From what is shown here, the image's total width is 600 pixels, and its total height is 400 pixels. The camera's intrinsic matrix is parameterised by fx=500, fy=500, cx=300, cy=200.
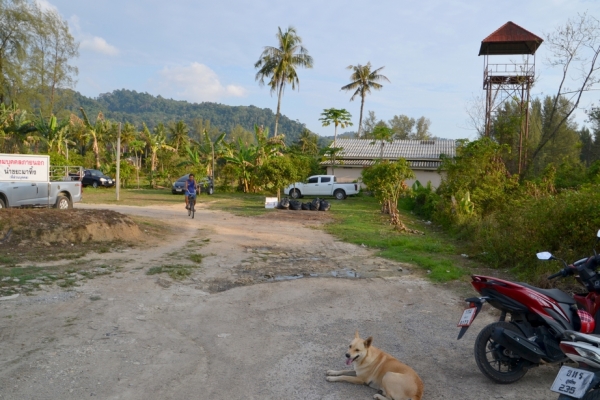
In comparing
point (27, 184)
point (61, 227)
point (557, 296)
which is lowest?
point (61, 227)

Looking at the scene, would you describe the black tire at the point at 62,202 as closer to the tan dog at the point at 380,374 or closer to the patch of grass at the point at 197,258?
the patch of grass at the point at 197,258

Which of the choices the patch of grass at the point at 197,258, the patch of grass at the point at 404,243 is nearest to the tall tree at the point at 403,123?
the patch of grass at the point at 404,243

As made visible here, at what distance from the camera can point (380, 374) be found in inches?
181

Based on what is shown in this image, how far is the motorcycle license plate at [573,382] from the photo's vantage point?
3430 mm

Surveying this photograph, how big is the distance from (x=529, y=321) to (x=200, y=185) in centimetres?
3098

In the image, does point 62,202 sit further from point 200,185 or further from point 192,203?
point 200,185

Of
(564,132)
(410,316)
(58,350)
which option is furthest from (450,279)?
(564,132)

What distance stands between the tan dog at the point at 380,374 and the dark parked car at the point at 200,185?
30.0 m

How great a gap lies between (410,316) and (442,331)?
2.43 feet

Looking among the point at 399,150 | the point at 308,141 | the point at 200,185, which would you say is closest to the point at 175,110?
the point at 308,141

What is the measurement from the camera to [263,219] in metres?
19.9

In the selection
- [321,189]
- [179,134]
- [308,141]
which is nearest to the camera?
[321,189]

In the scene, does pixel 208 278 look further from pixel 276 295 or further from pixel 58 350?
pixel 58 350

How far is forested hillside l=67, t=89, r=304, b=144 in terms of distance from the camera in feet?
520
